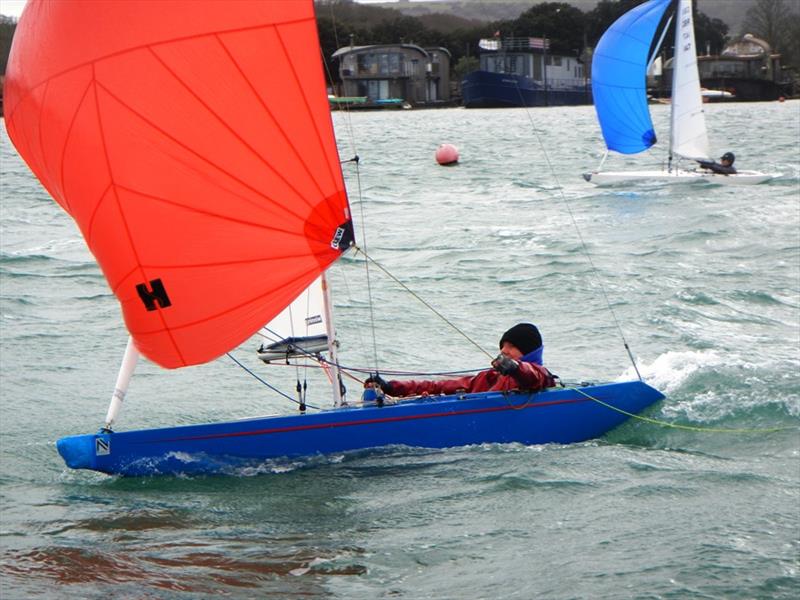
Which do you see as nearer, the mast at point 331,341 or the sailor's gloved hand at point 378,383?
the mast at point 331,341

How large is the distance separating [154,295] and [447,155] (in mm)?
25878

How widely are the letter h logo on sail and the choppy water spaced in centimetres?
134

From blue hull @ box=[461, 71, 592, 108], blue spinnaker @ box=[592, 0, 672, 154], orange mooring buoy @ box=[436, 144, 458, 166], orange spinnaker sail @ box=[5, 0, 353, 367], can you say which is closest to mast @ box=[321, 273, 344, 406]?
orange spinnaker sail @ box=[5, 0, 353, 367]

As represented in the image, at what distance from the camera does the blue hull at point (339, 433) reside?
7.55 metres

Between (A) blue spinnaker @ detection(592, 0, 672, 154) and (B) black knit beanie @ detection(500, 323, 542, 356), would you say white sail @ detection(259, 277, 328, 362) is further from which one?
(A) blue spinnaker @ detection(592, 0, 672, 154)

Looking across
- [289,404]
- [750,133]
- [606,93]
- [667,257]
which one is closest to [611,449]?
[289,404]

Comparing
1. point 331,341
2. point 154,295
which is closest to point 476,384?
point 331,341

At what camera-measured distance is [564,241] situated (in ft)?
59.0

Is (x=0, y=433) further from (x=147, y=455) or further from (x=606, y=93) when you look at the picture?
(x=606, y=93)

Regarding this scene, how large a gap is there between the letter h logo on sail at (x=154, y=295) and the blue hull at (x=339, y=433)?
127cm

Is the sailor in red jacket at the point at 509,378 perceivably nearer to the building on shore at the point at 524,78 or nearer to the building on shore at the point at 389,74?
the building on shore at the point at 524,78

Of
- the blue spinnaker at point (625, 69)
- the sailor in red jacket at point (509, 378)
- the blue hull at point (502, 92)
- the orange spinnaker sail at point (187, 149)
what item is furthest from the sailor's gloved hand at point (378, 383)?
the blue hull at point (502, 92)

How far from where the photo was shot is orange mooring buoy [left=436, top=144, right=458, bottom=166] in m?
31.9

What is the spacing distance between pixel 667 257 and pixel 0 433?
33.3ft
